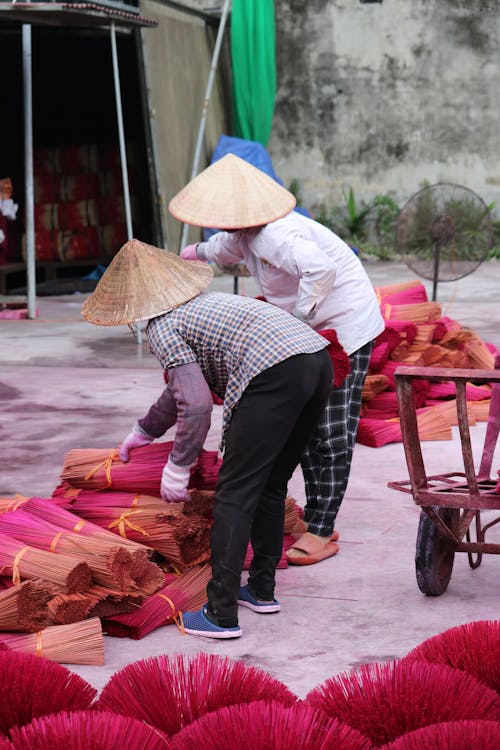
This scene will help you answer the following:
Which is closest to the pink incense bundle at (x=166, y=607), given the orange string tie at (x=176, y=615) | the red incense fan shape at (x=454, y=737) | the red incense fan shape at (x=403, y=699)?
the orange string tie at (x=176, y=615)

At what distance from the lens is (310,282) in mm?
4359

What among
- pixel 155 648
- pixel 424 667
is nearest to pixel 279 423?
pixel 155 648

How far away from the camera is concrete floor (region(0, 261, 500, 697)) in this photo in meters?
3.74

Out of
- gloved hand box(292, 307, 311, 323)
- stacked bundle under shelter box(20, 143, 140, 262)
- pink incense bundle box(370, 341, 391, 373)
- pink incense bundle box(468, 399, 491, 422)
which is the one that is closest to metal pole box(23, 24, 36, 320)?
stacked bundle under shelter box(20, 143, 140, 262)

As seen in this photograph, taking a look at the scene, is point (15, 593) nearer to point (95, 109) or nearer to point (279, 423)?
point (279, 423)

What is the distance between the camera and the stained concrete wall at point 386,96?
1631 centimetres

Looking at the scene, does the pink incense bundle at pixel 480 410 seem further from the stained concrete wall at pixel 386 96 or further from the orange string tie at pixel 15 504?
the stained concrete wall at pixel 386 96

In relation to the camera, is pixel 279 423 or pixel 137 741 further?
pixel 279 423

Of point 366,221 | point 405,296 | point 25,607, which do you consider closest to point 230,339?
point 25,607

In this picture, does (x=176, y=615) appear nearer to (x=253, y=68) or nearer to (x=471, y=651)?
(x=471, y=651)

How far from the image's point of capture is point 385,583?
14.3ft

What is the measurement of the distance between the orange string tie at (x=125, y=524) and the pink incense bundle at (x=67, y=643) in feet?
1.87

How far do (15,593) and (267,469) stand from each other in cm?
91

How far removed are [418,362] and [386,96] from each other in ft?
32.7
